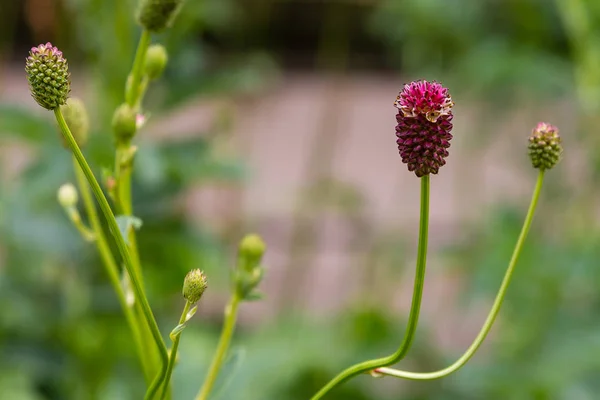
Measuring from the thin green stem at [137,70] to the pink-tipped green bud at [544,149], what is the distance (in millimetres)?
207

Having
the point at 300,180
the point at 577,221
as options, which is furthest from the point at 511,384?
the point at 300,180

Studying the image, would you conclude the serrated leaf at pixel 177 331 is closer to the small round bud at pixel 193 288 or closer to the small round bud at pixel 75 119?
the small round bud at pixel 193 288

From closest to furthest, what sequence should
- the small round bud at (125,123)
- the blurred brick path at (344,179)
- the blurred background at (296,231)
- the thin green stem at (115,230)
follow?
the thin green stem at (115,230)
the small round bud at (125,123)
the blurred background at (296,231)
the blurred brick path at (344,179)

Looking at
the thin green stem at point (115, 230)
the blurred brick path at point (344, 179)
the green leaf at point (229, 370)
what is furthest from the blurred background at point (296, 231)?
the thin green stem at point (115, 230)

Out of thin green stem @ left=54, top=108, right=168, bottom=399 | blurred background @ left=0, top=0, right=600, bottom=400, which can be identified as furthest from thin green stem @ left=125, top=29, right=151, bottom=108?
blurred background @ left=0, top=0, right=600, bottom=400

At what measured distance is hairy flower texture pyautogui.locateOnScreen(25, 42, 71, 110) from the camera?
339mm

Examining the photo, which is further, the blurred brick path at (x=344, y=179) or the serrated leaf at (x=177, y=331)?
the blurred brick path at (x=344, y=179)

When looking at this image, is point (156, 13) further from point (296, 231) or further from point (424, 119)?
point (296, 231)

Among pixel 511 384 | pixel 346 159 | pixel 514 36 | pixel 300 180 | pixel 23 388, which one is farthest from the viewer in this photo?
pixel 346 159

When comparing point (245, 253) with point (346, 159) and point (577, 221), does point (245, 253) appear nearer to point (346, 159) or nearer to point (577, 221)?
point (577, 221)

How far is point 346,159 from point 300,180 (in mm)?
237

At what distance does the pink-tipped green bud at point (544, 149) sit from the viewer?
16.5 inches

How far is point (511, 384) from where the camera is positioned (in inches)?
46.9

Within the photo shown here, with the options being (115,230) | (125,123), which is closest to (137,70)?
(125,123)
